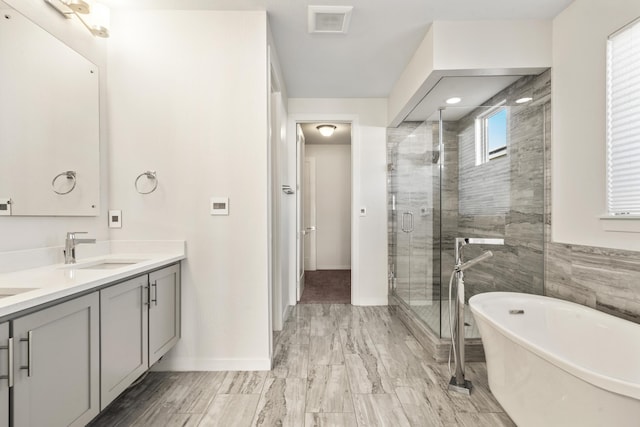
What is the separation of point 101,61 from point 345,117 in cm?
240

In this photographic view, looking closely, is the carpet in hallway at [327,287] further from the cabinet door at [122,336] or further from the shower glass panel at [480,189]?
the cabinet door at [122,336]

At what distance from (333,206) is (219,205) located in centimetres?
399

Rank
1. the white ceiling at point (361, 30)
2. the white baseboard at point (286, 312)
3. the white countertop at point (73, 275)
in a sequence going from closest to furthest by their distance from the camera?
the white countertop at point (73, 275)
the white ceiling at point (361, 30)
the white baseboard at point (286, 312)

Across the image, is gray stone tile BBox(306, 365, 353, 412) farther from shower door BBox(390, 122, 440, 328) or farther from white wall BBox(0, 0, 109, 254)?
white wall BBox(0, 0, 109, 254)

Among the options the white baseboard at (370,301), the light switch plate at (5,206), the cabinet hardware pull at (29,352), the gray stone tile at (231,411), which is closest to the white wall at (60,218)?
the light switch plate at (5,206)

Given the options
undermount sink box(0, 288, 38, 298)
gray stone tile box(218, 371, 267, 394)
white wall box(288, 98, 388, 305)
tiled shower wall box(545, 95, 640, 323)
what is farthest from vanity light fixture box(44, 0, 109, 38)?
tiled shower wall box(545, 95, 640, 323)

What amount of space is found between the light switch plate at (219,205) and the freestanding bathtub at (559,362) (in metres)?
1.71

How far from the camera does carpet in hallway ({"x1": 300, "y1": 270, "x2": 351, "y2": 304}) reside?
3.81m

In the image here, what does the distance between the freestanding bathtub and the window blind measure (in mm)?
690

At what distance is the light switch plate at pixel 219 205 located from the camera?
207cm

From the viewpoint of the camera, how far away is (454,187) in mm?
2715

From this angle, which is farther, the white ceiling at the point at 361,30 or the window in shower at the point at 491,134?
the window in shower at the point at 491,134

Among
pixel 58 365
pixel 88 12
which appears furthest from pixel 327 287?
pixel 88 12

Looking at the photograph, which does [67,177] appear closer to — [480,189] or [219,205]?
[219,205]
